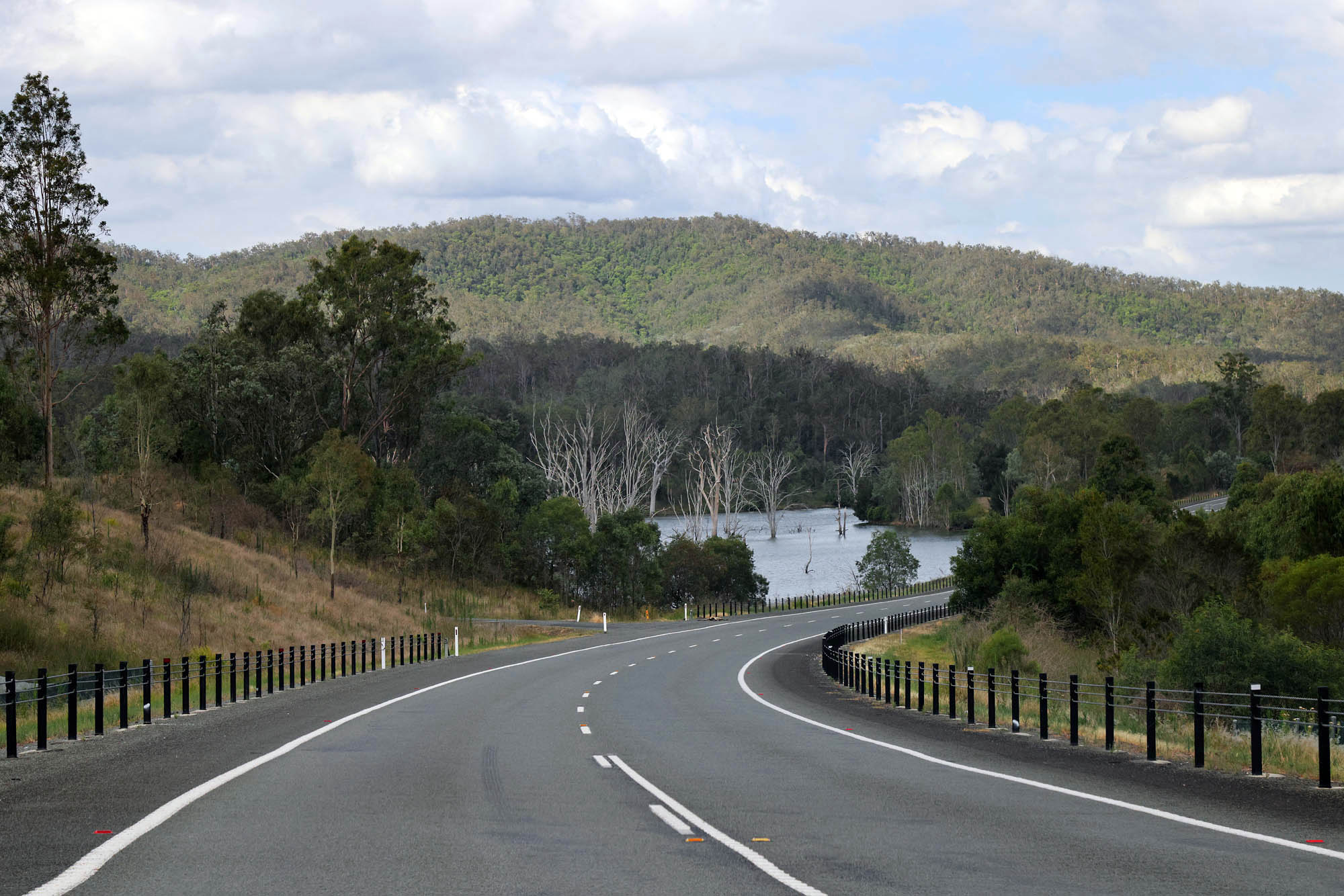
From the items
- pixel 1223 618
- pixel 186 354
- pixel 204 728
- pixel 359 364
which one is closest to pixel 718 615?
pixel 359 364

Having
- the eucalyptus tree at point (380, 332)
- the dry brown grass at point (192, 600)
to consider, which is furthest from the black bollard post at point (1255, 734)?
the eucalyptus tree at point (380, 332)

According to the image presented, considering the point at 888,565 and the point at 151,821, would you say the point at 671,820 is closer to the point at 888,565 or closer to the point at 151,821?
the point at 151,821

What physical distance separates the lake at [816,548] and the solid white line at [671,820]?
312 ft

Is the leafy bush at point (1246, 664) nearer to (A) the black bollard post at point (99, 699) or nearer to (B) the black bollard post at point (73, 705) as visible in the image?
(A) the black bollard post at point (99, 699)

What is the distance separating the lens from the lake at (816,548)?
11231 centimetres

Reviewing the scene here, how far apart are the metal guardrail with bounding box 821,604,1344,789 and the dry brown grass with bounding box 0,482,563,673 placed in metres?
18.7

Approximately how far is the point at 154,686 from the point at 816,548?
357 ft

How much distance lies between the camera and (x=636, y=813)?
10.2 meters

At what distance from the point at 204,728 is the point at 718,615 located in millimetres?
66365

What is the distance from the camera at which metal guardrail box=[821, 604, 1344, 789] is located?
504 inches

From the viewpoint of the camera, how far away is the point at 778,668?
37531mm

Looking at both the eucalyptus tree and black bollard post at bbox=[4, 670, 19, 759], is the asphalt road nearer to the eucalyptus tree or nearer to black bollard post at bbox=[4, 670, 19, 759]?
black bollard post at bbox=[4, 670, 19, 759]

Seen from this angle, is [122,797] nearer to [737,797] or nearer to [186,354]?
[737,797]

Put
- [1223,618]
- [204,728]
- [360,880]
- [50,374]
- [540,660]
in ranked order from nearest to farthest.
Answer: [360,880] → [204,728] → [1223,618] → [540,660] → [50,374]
